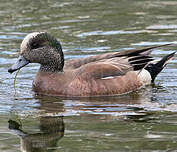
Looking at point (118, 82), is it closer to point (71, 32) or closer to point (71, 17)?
point (71, 32)

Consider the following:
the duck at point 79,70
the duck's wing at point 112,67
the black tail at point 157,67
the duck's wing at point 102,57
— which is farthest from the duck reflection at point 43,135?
the black tail at point 157,67

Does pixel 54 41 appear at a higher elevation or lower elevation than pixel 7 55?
higher

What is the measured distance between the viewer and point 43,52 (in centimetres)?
923

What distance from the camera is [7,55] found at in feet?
37.7

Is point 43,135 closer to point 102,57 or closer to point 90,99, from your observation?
point 90,99

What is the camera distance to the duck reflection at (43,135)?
6.28 metres

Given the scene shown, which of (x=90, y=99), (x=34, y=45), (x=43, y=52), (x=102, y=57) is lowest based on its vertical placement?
(x=90, y=99)

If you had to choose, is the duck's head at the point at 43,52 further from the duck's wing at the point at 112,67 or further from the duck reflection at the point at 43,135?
the duck reflection at the point at 43,135

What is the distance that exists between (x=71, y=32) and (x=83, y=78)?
4357mm

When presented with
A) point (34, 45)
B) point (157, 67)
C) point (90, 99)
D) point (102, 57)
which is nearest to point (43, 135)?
point (90, 99)

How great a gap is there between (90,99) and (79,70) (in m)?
0.56

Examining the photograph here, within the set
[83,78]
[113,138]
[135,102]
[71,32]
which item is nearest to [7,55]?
[71,32]

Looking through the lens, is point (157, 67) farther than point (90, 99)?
Yes

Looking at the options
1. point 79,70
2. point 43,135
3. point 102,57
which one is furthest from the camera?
point 102,57
